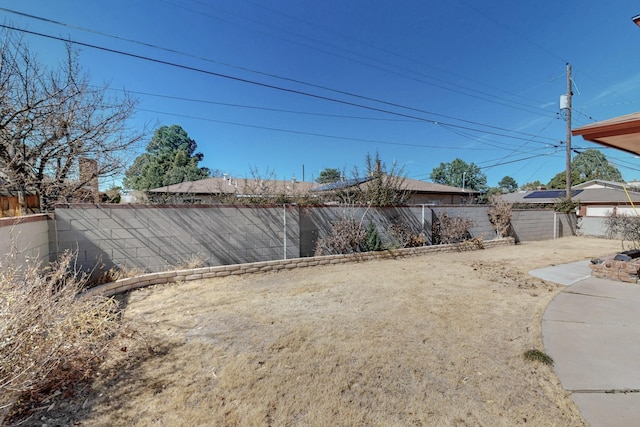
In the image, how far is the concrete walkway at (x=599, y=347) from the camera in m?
2.05

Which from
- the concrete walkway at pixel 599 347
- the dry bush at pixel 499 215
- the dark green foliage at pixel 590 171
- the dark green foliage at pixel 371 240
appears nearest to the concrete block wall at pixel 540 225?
the dry bush at pixel 499 215

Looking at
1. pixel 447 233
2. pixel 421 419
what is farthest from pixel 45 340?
pixel 447 233

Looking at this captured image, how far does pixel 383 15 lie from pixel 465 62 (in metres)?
5.29

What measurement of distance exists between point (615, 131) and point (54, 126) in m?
9.14

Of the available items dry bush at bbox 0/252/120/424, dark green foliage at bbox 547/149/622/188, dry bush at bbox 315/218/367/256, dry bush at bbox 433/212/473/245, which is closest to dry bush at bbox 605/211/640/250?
dry bush at bbox 433/212/473/245

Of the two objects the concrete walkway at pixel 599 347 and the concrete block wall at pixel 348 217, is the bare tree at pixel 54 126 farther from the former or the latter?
the concrete walkway at pixel 599 347

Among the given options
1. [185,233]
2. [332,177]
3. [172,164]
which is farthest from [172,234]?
[172,164]

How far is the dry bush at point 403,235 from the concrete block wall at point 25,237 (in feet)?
26.6

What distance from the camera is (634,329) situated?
3.31 metres

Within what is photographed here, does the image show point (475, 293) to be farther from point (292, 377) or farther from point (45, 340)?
point (45, 340)

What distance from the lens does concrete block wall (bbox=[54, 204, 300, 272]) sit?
514 centimetres

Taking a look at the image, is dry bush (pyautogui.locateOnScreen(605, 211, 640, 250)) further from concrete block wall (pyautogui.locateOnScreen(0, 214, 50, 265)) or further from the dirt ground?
concrete block wall (pyautogui.locateOnScreen(0, 214, 50, 265))

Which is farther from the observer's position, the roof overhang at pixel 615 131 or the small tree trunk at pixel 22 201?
the small tree trunk at pixel 22 201

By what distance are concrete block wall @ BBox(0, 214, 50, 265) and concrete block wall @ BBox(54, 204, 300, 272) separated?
14.8 inches
